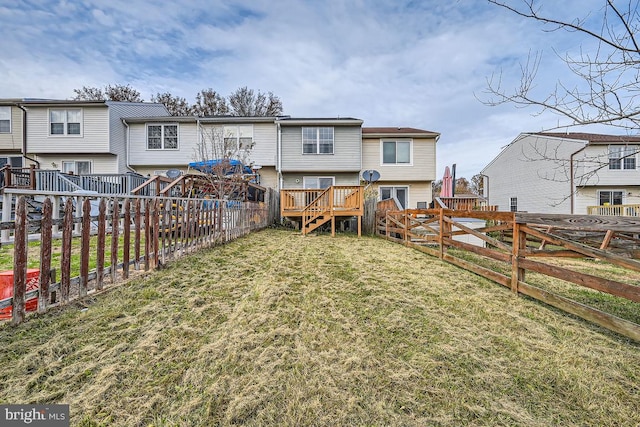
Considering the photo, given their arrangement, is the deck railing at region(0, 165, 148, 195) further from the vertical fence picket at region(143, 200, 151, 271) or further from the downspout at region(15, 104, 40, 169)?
the vertical fence picket at region(143, 200, 151, 271)

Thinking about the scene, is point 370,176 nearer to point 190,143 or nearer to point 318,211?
point 318,211

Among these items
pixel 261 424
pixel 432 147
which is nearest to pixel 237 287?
pixel 261 424

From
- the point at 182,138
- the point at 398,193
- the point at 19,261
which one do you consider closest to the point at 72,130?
the point at 182,138

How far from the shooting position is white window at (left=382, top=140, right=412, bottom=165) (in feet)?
50.4

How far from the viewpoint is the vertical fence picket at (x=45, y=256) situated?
2.63 metres

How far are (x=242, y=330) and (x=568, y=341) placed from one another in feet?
9.86

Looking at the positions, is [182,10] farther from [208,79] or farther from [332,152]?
[208,79]

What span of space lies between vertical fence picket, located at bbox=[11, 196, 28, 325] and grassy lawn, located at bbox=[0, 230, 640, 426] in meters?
0.15

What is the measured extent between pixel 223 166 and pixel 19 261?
8598 mm

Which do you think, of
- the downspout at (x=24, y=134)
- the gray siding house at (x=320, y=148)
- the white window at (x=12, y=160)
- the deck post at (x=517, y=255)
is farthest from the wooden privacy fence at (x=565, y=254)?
the white window at (x=12, y=160)

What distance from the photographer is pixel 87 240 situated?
310cm

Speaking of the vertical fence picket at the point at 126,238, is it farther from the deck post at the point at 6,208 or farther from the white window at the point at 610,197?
the white window at the point at 610,197

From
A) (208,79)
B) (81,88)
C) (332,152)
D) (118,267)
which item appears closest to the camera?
(118,267)

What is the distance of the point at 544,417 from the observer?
165 cm
